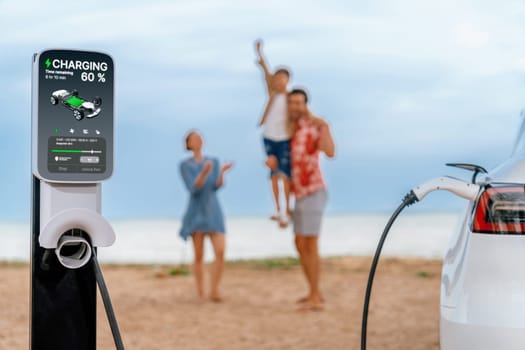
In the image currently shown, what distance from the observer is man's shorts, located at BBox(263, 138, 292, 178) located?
24.0 feet

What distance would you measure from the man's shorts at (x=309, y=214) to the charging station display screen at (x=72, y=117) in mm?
4270

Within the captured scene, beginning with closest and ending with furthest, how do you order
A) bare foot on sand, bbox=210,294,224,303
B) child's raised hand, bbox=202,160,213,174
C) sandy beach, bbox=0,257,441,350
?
sandy beach, bbox=0,257,441,350 → child's raised hand, bbox=202,160,213,174 → bare foot on sand, bbox=210,294,224,303

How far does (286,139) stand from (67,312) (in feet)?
16.0

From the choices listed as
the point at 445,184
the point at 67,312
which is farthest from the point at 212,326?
the point at 445,184

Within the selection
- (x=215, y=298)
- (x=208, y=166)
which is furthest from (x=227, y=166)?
(x=215, y=298)

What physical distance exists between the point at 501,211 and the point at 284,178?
4.81 meters

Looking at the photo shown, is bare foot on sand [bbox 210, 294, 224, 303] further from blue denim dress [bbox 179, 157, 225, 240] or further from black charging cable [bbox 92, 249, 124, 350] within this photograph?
black charging cable [bbox 92, 249, 124, 350]

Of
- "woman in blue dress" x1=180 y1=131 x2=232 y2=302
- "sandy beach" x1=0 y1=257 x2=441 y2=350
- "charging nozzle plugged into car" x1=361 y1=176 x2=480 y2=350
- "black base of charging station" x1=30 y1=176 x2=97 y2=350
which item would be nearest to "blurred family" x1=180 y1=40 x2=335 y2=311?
"woman in blue dress" x1=180 y1=131 x2=232 y2=302

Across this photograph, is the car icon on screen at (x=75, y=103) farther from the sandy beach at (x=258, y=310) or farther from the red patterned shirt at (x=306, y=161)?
the red patterned shirt at (x=306, y=161)

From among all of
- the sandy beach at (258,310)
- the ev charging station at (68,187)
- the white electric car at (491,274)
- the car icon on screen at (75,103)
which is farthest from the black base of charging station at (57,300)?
the sandy beach at (258,310)

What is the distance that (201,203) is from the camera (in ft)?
24.1

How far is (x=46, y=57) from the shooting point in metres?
2.63

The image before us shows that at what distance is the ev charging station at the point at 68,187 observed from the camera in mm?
2615

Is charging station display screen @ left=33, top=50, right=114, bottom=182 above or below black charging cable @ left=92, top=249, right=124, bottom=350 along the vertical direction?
above
